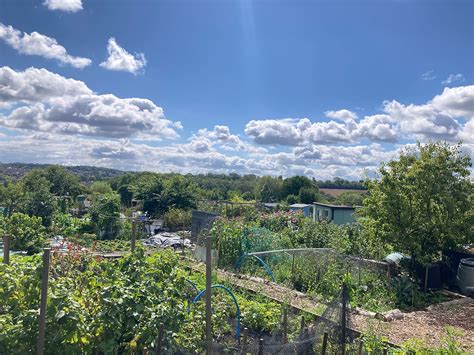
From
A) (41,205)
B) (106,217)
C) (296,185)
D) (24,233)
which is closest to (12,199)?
(41,205)

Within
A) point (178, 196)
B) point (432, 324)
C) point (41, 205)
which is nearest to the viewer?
point (432, 324)

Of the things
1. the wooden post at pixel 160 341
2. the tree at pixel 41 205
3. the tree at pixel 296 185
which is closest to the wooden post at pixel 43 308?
the wooden post at pixel 160 341

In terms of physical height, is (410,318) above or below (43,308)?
below

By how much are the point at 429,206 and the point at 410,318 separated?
119 inches

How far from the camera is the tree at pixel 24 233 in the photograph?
10453 mm

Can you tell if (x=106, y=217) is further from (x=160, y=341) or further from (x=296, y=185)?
(x=296, y=185)

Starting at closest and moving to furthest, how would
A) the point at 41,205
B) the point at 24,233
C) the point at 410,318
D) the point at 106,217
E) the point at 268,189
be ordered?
1. the point at 410,318
2. the point at 24,233
3. the point at 106,217
4. the point at 41,205
5. the point at 268,189

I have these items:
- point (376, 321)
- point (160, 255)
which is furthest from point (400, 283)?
point (160, 255)

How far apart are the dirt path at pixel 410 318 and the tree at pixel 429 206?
141 cm

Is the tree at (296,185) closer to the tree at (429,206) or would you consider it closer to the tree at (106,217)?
the tree at (106,217)

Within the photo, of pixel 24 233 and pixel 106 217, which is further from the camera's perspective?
pixel 106 217

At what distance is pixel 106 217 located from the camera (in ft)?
53.1

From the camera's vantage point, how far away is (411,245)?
8453mm

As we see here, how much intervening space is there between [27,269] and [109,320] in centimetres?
80
